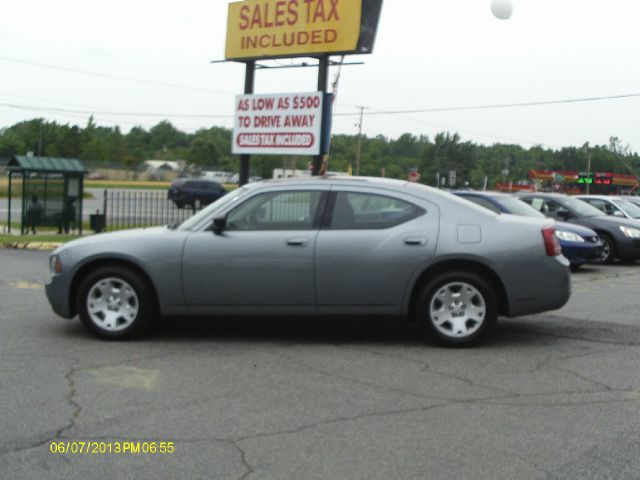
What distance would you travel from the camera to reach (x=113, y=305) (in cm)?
764

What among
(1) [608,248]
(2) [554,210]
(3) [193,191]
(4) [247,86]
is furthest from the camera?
(3) [193,191]

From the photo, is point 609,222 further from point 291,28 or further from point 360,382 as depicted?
point 360,382

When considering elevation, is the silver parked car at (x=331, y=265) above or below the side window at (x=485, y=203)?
below

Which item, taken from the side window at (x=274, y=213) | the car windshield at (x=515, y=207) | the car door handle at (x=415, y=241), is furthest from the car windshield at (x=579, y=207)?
the side window at (x=274, y=213)

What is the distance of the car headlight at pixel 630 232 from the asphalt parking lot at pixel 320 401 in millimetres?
8968

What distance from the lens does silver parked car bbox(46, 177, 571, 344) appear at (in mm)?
7418

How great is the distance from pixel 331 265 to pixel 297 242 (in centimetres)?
37

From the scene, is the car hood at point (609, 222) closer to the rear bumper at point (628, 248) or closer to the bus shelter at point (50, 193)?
the rear bumper at point (628, 248)

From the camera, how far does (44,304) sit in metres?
9.85

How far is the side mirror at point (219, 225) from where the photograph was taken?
7496 millimetres

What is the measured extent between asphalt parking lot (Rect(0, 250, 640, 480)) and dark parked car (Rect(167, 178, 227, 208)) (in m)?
34.9

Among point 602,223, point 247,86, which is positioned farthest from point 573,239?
point 247,86

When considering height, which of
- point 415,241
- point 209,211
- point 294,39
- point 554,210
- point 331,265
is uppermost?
point 294,39

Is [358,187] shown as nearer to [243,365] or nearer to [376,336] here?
[376,336]
